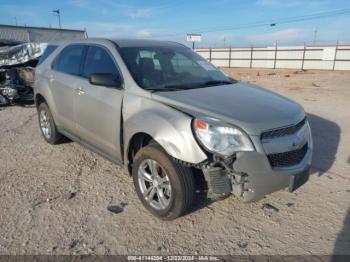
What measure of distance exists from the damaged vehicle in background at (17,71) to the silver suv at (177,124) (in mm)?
5158

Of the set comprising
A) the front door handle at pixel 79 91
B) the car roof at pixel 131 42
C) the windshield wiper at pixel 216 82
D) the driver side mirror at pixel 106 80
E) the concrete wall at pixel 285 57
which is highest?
the car roof at pixel 131 42

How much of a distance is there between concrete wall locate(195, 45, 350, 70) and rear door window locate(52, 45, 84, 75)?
28.0m

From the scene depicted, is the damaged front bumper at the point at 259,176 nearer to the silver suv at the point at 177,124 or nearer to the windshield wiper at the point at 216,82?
the silver suv at the point at 177,124

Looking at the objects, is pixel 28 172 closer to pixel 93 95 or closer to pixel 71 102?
pixel 71 102

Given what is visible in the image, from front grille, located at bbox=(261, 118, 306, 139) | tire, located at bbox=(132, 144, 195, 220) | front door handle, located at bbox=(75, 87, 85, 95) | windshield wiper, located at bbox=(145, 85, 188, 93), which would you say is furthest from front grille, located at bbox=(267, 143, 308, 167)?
front door handle, located at bbox=(75, 87, 85, 95)

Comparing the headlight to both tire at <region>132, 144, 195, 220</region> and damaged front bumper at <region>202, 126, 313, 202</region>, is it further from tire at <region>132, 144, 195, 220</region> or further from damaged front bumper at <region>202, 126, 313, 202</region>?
tire at <region>132, 144, 195, 220</region>

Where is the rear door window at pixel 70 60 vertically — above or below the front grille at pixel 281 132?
above

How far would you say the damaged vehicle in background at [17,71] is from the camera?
8.97 m

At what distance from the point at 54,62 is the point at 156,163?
3007mm

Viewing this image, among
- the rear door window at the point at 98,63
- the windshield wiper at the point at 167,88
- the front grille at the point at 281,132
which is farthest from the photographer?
the rear door window at the point at 98,63

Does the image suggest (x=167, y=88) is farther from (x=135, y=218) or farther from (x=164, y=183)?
(x=135, y=218)

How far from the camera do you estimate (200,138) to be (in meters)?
2.73

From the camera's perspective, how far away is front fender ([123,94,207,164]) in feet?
8.93

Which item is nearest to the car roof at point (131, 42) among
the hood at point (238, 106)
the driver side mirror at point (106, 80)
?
the driver side mirror at point (106, 80)
